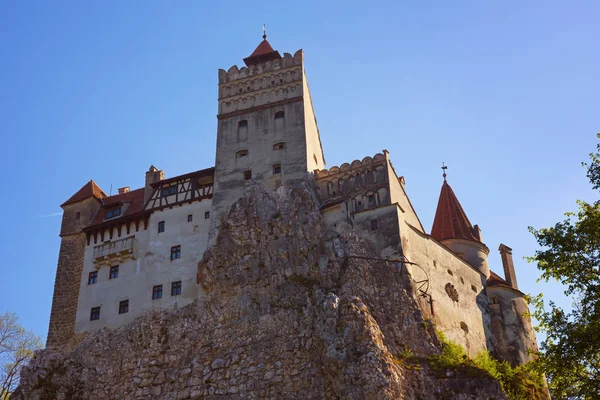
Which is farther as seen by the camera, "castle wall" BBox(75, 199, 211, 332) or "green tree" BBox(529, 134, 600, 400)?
"castle wall" BBox(75, 199, 211, 332)

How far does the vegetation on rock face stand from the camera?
39.9 meters

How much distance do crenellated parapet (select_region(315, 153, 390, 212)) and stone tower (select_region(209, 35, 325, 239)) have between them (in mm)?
1462

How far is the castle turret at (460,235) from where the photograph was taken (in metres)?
52.2

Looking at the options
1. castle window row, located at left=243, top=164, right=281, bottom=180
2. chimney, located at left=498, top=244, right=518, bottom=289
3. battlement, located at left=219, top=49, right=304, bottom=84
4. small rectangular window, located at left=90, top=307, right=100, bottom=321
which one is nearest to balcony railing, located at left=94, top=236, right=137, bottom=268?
small rectangular window, located at left=90, top=307, right=100, bottom=321

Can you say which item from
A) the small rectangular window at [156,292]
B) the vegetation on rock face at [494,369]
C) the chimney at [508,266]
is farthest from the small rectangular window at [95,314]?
the chimney at [508,266]

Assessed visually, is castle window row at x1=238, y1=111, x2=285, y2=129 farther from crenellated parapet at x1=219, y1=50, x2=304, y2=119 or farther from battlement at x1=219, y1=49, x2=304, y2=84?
battlement at x1=219, y1=49, x2=304, y2=84

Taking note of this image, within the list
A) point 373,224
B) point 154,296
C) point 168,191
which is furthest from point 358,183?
point 154,296

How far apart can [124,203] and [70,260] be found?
5451 mm

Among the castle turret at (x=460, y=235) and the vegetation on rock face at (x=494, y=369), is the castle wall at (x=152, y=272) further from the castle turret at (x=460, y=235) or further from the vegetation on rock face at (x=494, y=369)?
the castle turret at (x=460, y=235)

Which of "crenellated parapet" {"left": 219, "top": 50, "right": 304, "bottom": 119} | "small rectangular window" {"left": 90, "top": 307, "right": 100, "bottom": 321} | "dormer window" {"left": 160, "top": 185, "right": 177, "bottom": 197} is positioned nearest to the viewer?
"small rectangular window" {"left": 90, "top": 307, "right": 100, "bottom": 321}

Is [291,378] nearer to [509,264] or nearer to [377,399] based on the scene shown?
[377,399]

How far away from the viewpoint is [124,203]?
5447cm

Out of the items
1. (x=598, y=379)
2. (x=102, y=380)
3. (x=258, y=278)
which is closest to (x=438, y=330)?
(x=258, y=278)

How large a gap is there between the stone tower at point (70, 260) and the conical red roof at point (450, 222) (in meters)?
24.6
